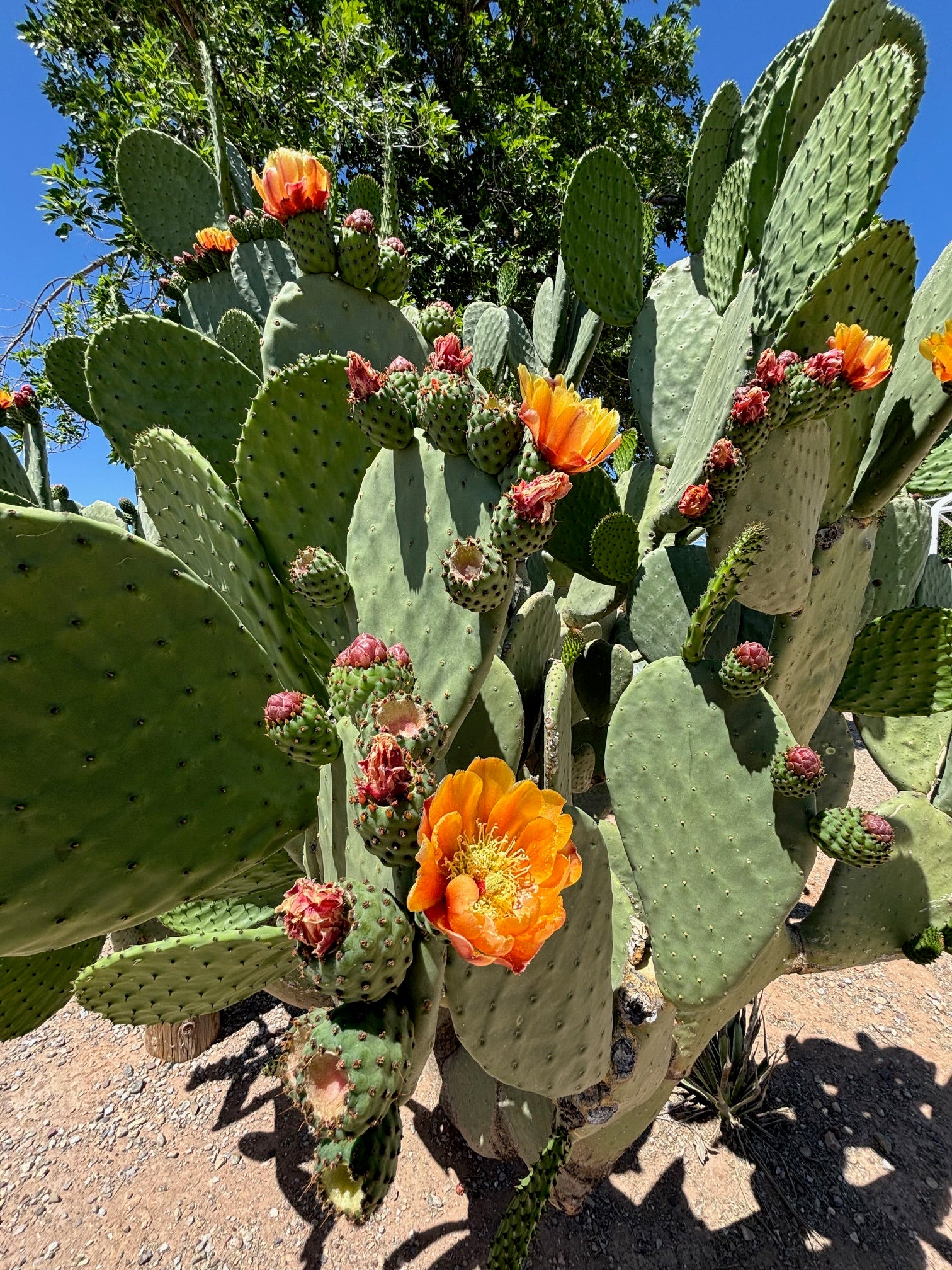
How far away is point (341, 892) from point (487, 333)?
10.1 feet

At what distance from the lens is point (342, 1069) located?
0.62 m

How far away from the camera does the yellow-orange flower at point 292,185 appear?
1438 mm

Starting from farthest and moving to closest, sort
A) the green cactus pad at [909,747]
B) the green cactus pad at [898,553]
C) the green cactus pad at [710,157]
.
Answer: the green cactus pad at [909,747] < the green cactus pad at [898,553] < the green cactus pad at [710,157]

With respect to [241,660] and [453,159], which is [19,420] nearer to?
[241,660]

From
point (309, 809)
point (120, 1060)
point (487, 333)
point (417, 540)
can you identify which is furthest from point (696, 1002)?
point (487, 333)

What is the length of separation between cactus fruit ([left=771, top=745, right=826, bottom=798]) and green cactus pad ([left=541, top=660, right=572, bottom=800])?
0.46 meters

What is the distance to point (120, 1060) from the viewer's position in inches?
92.6

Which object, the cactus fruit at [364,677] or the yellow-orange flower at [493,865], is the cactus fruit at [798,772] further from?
the cactus fruit at [364,677]

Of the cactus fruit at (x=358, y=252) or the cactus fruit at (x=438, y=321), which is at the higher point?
the cactus fruit at (x=358, y=252)

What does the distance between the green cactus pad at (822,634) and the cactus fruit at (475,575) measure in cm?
98

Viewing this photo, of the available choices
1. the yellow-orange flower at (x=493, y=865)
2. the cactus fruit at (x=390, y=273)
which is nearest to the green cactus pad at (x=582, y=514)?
the cactus fruit at (x=390, y=273)

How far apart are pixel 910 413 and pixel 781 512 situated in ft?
1.66

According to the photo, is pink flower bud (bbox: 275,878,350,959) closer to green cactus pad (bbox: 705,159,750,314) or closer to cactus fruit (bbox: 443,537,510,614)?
cactus fruit (bbox: 443,537,510,614)

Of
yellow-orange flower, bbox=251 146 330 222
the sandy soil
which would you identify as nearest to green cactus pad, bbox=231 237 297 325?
yellow-orange flower, bbox=251 146 330 222
